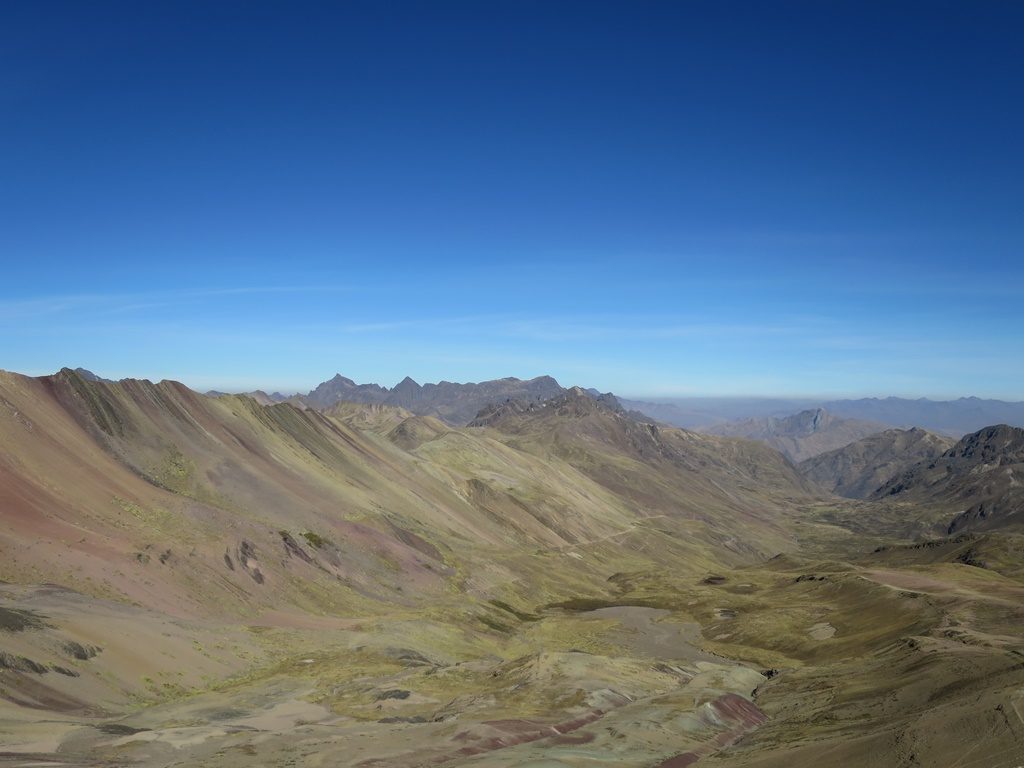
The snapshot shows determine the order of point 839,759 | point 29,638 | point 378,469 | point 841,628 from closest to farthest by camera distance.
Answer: point 839,759 < point 29,638 < point 841,628 < point 378,469

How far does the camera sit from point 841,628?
12838 centimetres

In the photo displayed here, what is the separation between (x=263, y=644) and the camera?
8088 centimetres

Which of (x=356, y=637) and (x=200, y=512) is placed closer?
(x=356, y=637)

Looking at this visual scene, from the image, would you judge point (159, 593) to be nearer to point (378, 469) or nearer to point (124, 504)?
point (124, 504)

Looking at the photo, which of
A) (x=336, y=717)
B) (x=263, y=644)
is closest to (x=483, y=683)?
(x=336, y=717)

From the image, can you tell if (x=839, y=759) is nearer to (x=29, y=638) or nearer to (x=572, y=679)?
(x=572, y=679)

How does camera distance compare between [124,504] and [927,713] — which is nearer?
[927,713]

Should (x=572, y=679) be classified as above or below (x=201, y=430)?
below

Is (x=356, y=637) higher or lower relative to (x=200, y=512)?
lower

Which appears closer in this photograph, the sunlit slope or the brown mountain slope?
the brown mountain slope

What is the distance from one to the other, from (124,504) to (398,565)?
158 feet

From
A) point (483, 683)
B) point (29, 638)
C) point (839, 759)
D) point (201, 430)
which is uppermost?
point (201, 430)

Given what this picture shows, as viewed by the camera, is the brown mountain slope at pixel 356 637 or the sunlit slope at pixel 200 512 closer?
the brown mountain slope at pixel 356 637

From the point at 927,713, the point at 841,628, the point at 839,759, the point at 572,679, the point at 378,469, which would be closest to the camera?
the point at 839,759
